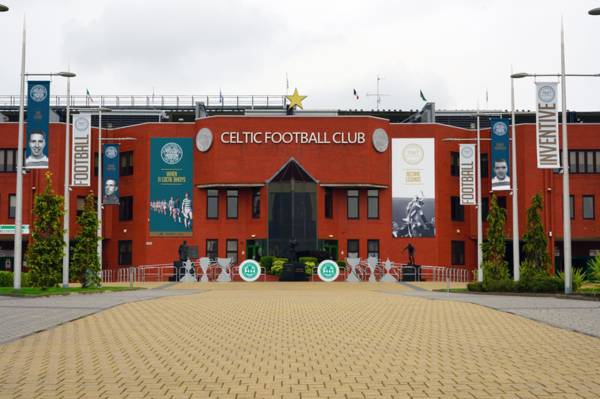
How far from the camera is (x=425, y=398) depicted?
960cm

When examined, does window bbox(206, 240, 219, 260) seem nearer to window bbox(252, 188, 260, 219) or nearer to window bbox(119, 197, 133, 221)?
window bbox(252, 188, 260, 219)

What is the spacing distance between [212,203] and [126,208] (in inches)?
277

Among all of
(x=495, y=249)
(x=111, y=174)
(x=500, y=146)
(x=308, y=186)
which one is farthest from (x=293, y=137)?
(x=495, y=249)

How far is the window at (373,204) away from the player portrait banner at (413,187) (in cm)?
122

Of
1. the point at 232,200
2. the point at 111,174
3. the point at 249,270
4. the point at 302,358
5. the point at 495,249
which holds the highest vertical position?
the point at 111,174

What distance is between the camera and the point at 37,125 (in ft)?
127

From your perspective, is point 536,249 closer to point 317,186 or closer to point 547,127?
point 547,127

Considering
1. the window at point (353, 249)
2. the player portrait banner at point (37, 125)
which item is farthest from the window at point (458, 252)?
the player portrait banner at point (37, 125)

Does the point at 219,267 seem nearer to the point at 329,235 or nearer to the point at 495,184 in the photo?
the point at 329,235

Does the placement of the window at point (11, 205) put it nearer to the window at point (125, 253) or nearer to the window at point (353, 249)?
the window at point (125, 253)

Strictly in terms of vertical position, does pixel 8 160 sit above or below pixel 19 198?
above

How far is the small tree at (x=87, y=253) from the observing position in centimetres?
4016

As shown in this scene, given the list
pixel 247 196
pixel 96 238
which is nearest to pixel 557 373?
pixel 96 238

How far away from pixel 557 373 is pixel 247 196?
50.6 meters
